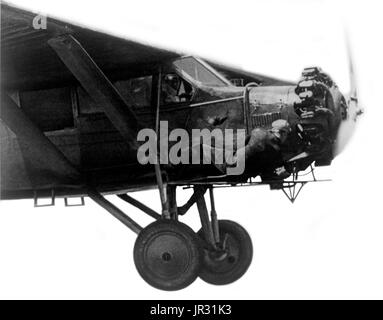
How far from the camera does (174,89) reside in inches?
486

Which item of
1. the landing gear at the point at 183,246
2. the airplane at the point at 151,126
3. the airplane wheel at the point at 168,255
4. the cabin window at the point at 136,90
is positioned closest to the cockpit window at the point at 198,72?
the airplane at the point at 151,126

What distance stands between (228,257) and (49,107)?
3518 mm

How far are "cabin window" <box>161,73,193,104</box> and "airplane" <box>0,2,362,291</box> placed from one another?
0.01 m

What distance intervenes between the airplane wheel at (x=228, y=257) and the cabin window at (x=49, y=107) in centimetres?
279

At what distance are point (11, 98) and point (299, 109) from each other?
4.16 metres

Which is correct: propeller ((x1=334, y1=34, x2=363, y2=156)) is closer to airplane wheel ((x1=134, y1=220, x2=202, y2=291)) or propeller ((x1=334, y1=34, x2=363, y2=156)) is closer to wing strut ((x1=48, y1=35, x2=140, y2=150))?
airplane wheel ((x1=134, y1=220, x2=202, y2=291))

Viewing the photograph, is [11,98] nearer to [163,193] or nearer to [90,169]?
[90,169]

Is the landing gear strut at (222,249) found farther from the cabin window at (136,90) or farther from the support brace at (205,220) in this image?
the cabin window at (136,90)

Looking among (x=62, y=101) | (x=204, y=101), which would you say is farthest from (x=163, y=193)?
(x=62, y=101)

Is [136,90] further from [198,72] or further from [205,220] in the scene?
[205,220]

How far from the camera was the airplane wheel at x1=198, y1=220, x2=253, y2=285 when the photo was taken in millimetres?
13602

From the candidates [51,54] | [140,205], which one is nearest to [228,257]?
[140,205]

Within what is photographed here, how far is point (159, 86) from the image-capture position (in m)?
12.2

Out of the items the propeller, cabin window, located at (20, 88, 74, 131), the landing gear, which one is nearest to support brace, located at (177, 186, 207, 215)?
the landing gear
